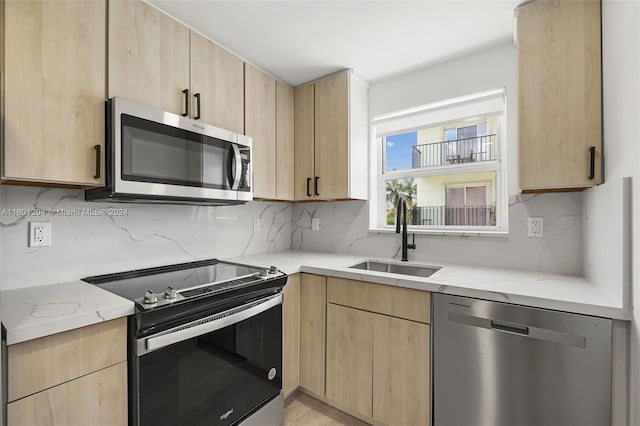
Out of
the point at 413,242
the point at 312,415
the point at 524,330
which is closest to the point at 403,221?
the point at 413,242

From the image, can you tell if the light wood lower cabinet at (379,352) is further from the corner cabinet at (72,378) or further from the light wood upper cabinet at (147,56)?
the light wood upper cabinet at (147,56)

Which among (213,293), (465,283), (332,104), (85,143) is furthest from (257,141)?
(465,283)

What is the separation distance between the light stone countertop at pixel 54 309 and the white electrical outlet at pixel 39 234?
0.65ft

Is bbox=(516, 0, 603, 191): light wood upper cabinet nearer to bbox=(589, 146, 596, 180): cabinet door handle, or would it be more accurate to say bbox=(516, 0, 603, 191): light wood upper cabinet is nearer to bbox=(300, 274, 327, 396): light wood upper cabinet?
bbox=(589, 146, 596, 180): cabinet door handle

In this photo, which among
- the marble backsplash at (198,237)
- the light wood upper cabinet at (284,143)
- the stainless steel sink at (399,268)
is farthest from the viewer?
the light wood upper cabinet at (284,143)

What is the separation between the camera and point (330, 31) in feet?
5.82

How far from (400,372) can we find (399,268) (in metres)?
0.76

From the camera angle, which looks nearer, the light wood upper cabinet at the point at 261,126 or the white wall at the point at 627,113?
the white wall at the point at 627,113

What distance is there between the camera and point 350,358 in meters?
1.77

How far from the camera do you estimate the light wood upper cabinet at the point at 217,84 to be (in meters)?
1.73

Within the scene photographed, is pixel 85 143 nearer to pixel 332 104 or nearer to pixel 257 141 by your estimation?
pixel 257 141

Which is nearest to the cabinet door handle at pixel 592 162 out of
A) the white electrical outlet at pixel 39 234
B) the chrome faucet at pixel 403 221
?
the chrome faucet at pixel 403 221

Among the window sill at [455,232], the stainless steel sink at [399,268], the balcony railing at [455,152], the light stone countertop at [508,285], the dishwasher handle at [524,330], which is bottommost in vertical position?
the dishwasher handle at [524,330]

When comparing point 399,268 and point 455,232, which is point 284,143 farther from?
point 455,232
